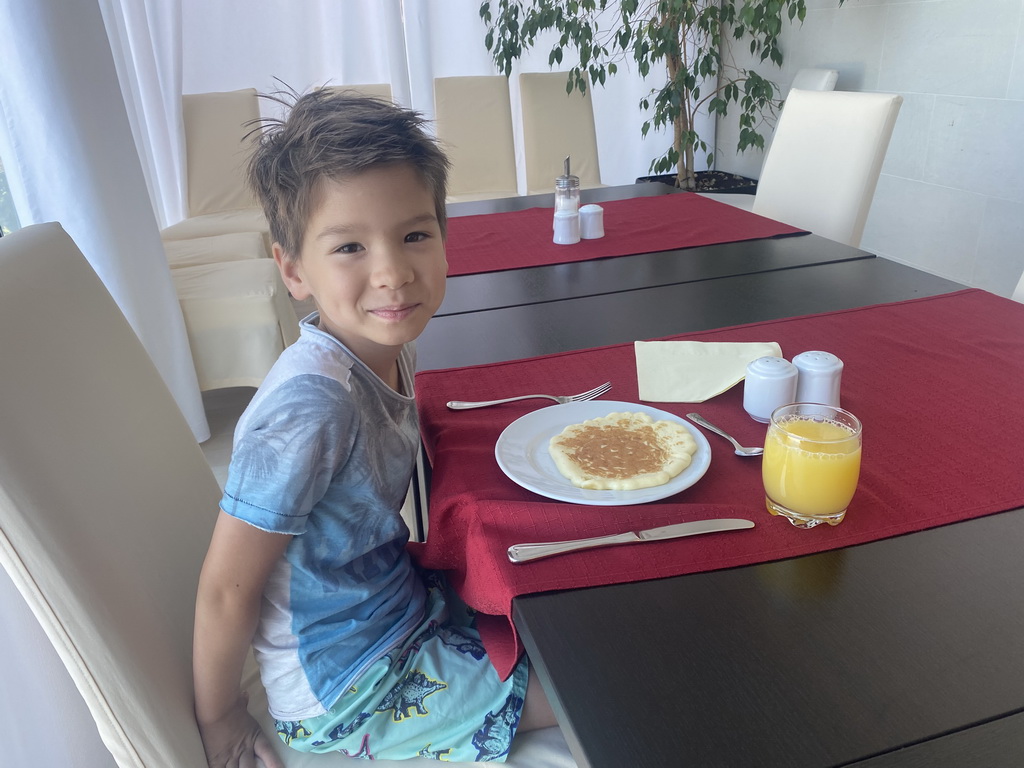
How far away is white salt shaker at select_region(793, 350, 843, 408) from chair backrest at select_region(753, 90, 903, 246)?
115 cm

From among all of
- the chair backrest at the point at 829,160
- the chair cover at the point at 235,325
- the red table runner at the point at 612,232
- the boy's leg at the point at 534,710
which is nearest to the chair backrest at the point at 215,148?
the chair cover at the point at 235,325

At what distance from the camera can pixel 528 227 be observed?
76.5 inches

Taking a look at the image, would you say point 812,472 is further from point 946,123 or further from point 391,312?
point 946,123

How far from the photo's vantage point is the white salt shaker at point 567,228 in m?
1.74

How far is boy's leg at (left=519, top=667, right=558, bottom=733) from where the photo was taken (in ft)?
2.70

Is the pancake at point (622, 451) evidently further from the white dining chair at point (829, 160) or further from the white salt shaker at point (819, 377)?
→ the white dining chair at point (829, 160)

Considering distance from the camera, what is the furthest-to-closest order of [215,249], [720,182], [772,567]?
[720,182], [215,249], [772,567]

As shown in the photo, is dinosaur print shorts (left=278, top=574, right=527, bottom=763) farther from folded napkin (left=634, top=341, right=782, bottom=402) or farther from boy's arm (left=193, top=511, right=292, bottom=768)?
folded napkin (left=634, top=341, right=782, bottom=402)

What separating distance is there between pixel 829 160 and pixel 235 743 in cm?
191

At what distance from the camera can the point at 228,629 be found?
0.77 m

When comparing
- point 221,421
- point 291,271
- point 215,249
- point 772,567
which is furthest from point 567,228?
point 215,249

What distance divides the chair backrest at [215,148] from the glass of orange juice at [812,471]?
10.3ft

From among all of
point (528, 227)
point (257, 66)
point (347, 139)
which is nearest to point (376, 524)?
point (347, 139)

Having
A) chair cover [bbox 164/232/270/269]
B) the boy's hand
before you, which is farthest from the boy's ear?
chair cover [bbox 164/232/270/269]
